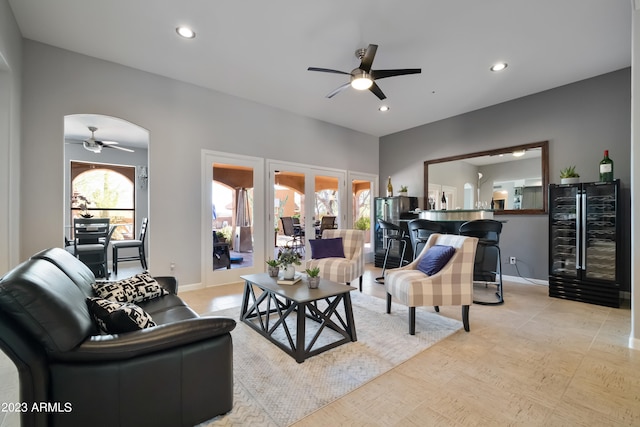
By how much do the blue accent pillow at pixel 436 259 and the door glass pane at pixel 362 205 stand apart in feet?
11.3

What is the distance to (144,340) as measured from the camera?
1.35 m

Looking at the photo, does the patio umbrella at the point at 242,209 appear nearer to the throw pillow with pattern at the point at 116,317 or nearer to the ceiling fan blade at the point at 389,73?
the ceiling fan blade at the point at 389,73

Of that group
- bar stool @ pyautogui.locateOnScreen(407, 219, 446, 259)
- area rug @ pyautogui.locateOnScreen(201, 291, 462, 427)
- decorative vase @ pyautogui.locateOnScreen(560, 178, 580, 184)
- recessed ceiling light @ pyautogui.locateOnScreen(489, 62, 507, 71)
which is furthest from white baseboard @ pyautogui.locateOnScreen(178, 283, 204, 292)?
decorative vase @ pyautogui.locateOnScreen(560, 178, 580, 184)

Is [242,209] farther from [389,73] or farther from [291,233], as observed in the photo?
[389,73]

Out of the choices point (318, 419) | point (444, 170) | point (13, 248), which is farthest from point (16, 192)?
point (444, 170)

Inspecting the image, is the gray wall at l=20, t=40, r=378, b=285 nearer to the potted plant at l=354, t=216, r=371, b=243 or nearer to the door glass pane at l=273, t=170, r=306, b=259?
the door glass pane at l=273, t=170, r=306, b=259

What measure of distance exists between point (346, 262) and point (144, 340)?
2.78 meters

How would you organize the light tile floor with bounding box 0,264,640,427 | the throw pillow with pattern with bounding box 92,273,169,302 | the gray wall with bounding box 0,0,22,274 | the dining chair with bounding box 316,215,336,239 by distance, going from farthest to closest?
the dining chair with bounding box 316,215,336,239, the gray wall with bounding box 0,0,22,274, the throw pillow with pattern with bounding box 92,273,169,302, the light tile floor with bounding box 0,264,640,427

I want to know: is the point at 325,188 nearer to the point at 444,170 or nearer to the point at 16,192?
the point at 444,170

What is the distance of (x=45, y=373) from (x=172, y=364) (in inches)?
18.5

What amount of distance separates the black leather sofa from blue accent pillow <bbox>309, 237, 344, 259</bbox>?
2594mm

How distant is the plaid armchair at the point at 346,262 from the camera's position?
3.75 meters

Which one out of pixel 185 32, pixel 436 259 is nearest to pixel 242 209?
pixel 185 32

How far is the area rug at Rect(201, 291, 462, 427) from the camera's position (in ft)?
5.55
